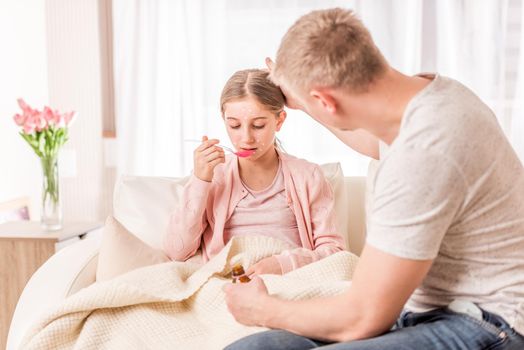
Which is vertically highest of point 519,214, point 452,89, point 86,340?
point 452,89

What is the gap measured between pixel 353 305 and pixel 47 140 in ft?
5.98

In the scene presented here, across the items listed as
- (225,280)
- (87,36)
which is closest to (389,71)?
(225,280)

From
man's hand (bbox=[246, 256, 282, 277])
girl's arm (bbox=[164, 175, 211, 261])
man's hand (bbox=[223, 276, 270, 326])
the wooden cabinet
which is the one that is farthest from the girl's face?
the wooden cabinet

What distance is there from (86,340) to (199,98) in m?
1.94

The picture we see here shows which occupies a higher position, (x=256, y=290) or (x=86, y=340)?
(x=256, y=290)

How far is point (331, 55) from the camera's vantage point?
1.18 meters

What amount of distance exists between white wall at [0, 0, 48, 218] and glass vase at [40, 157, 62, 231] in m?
1.03

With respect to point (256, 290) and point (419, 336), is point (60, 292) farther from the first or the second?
point (419, 336)

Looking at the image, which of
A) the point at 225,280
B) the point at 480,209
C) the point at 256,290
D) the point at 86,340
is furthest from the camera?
the point at 225,280

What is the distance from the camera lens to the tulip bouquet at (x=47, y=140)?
2662mm

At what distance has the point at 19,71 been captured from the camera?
377 centimetres

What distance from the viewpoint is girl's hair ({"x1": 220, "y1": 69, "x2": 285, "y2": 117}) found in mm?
2053

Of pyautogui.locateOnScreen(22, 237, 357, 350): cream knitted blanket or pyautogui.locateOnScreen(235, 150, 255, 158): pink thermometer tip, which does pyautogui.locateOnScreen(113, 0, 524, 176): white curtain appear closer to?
pyautogui.locateOnScreen(235, 150, 255, 158): pink thermometer tip

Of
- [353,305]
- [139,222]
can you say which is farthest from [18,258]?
[353,305]
